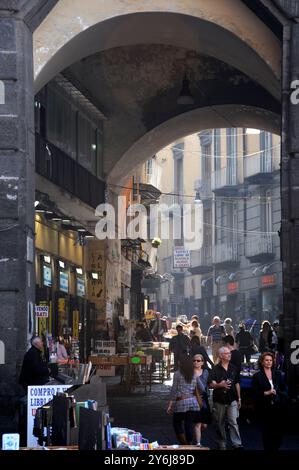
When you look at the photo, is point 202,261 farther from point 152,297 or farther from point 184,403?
point 184,403

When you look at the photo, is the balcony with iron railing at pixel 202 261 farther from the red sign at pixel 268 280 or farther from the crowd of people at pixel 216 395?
the crowd of people at pixel 216 395

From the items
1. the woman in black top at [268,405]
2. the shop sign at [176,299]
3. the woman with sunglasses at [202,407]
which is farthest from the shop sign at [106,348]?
the shop sign at [176,299]

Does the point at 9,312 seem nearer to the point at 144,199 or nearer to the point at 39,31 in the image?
the point at 39,31

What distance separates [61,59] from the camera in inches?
909

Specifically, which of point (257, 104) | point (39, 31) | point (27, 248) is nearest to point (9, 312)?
point (27, 248)

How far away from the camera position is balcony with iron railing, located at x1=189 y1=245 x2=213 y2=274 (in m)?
74.7

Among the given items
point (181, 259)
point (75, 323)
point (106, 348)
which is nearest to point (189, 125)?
point (75, 323)

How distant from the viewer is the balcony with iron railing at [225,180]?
7069 cm

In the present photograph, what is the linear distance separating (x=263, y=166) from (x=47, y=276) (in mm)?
34934

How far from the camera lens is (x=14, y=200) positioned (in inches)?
799

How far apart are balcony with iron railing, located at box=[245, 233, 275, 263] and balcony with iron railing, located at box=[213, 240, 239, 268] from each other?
8.36 feet

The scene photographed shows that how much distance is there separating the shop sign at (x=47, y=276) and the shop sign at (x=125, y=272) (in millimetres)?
10112
